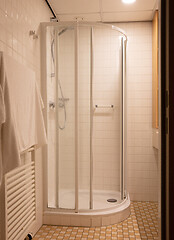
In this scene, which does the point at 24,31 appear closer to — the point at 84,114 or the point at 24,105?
the point at 24,105

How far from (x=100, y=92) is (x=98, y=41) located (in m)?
0.56

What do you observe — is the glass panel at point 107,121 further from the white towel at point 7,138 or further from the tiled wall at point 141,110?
the white towel at point 7,138

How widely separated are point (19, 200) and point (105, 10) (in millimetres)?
2366

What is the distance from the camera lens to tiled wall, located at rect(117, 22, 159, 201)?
3.30m

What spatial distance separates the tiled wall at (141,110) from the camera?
3305mm

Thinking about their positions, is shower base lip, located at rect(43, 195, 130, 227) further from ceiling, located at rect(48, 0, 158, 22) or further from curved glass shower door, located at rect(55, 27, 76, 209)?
ceiling, located at rect(48, 0, 158, 22)

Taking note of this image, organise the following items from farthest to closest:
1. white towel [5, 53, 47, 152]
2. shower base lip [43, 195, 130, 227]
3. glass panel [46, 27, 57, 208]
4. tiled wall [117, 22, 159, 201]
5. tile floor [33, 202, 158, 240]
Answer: tiled wall [117, 22, 159, 201]
glass panel [46, 27, 57, 208]
shower base lip [43, 195, 130, 227]
tile floor [33, 202, 158, 240]
white towel [5, 53, 47, 152]

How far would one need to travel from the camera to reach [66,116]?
102 inches

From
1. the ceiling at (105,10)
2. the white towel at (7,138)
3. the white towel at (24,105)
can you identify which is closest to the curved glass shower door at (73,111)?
the ceiling at (105,10)

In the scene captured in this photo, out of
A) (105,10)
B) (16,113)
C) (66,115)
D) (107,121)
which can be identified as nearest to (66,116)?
(66,115)

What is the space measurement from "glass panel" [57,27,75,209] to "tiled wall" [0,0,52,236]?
22cm

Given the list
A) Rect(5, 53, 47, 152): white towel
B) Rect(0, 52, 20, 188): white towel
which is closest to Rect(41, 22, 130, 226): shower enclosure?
Rect(5, 53, 47, 152): white towel
